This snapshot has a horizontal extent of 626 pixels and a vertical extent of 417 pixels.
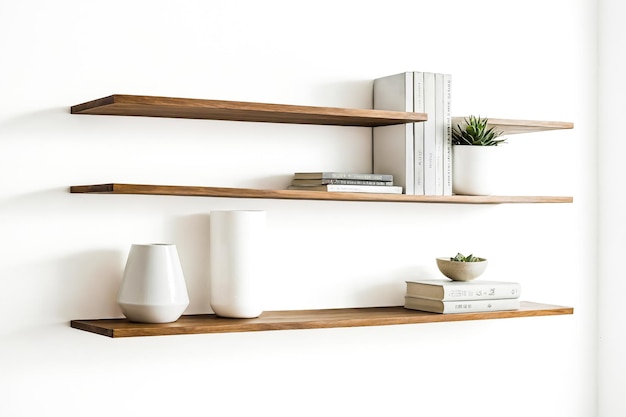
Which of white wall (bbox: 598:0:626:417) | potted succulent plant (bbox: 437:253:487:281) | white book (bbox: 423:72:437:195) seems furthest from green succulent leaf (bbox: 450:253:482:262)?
white wall (bbox: 598:0:626:417)

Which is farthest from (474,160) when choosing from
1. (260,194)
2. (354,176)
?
(260,194)

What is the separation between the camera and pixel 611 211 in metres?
2.77

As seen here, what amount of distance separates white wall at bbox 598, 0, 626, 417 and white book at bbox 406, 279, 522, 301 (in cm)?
52

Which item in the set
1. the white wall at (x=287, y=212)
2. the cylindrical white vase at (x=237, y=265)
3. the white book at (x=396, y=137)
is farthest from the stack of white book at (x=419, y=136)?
the cylindrical white vase at (x=237, y=265)

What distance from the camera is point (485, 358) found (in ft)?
8.57

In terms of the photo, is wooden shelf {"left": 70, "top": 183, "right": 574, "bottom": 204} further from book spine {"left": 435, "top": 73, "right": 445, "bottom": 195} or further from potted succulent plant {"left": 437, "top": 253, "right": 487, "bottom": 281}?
potted succulent plant {"left": 437, "top": 253, "right": 487, "bottom": 281}

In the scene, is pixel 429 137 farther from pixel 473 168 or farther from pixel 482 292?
pixel 482 292

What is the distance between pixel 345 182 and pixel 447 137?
0.35 meters

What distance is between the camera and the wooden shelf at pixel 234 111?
1.93 meters

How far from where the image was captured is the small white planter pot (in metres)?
2.36

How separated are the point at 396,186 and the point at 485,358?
2.17 feet

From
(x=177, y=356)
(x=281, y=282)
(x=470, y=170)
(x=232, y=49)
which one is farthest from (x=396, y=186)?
(x=177, y=356)

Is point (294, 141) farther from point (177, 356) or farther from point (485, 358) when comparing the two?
point (485, 358)

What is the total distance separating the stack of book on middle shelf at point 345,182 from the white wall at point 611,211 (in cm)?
87
